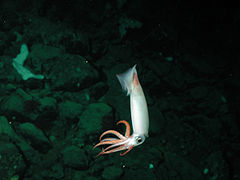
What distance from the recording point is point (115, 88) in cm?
319

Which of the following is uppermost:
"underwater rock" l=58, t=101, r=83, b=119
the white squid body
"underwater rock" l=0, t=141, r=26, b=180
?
the white squid body

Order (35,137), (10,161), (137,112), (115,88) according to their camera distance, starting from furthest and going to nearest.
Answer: (115,88) → (35,137) → (10,161) → (137,112)

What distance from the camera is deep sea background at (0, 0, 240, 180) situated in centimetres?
251

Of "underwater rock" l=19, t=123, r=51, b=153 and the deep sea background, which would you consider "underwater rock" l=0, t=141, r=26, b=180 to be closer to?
the deep sea background

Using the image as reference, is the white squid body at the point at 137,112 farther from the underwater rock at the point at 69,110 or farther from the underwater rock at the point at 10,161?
the underwater rock at the point at 10,161

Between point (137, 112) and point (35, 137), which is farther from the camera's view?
point (35, 137)

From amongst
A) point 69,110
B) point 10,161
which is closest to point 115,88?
point 69,110

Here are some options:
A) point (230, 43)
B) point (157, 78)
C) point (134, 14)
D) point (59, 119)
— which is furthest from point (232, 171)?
point (134, 14)

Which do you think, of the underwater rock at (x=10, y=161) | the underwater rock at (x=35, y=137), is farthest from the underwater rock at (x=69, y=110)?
the underwater rock at (x=10, y=161)

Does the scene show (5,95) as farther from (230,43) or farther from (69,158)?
(230,43)

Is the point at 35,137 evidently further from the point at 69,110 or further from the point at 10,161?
the point at 69,110

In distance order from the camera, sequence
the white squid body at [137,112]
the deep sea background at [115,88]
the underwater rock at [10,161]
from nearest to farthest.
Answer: the white squid body at [137,112], the underwater rock at [10,161], the deep sea background at [115,88]

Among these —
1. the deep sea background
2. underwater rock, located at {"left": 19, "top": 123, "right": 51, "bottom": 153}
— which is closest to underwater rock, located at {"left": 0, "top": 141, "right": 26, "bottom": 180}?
the deep sea background

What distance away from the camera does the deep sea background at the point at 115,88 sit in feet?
8.23
